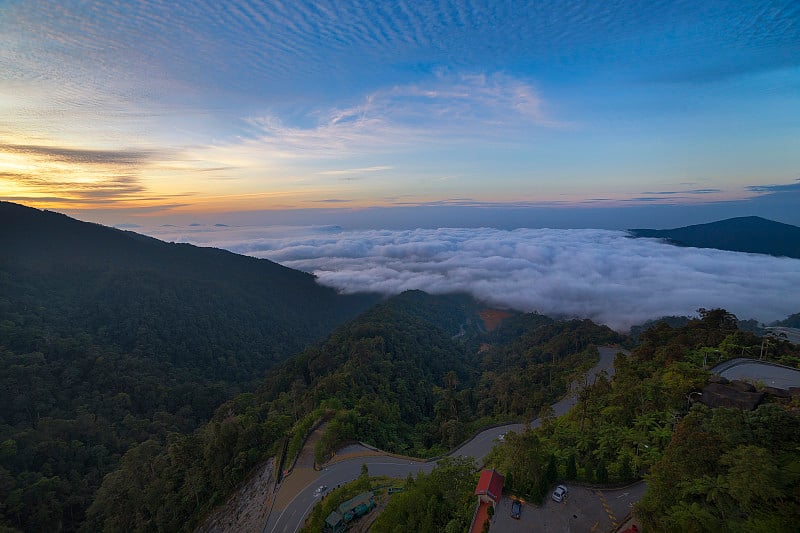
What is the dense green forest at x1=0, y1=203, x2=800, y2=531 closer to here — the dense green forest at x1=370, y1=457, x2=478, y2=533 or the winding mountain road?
the dense green forest at x1=370, y1=457, x2=478, y2=533

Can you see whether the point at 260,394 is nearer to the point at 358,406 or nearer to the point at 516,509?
the point at 358,406

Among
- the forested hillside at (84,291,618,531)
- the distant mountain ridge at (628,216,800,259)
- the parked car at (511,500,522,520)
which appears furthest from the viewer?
the distant mountain ridge at (628,216,800,259)

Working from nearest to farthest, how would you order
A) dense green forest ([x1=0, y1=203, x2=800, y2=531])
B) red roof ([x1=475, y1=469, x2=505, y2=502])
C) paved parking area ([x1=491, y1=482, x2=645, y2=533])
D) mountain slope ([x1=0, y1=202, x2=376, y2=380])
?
paved parking area ([x1=491, y1=482, x2=645, y2=533]) → red roof ([x1=475, y1=469, x2=505, y2=502]) → dense green forest ([x1=0, y1=203, x2=800, y2=531]) → mountain slope ([x1=0, y1=202, x2=376, y2=380])

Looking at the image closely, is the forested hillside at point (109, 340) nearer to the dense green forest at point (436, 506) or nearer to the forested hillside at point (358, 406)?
the forested hillside at point (358, 406)

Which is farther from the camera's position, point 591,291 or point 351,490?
point 591,291

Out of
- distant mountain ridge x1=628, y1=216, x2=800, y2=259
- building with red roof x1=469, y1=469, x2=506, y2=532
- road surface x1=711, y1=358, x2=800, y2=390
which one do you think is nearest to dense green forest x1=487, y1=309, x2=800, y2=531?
building with red roof x1=469, y1=469, x2=506, y2=532

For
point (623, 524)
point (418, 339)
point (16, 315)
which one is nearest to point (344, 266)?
point (418, 339)

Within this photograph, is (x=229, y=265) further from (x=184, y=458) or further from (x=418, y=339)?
(x=184, y=458)
